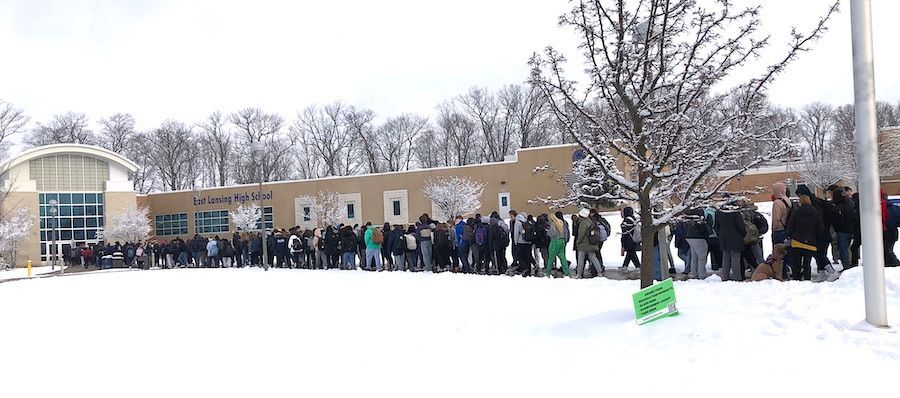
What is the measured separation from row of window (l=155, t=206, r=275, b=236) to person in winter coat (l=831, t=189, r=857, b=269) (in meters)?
52.5

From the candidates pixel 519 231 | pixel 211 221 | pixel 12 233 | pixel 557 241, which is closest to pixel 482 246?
pixel 519 231

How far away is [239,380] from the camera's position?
24.8 feet

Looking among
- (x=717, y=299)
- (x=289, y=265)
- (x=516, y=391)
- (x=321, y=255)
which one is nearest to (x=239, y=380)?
(x=516, y=391)

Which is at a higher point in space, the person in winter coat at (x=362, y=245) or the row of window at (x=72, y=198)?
the row of window at (x=72, y=198)

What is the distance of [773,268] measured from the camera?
1198cm

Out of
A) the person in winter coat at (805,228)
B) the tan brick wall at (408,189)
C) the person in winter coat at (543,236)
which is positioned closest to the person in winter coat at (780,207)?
the person in winter coat at (805,228)

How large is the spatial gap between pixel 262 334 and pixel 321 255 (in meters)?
13.5

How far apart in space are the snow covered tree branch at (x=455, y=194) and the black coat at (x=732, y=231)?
3757 centimetres

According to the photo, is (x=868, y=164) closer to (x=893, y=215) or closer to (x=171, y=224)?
(x=893, y=215)

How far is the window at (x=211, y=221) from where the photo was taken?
62.3 meters

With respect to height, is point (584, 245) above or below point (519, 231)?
below

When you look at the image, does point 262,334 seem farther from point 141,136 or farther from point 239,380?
point 141,136

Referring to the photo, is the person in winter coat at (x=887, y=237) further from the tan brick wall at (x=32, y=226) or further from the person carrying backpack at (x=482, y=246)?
the tan brick wall at (x=32, y=226)

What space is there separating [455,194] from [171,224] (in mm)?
27941
